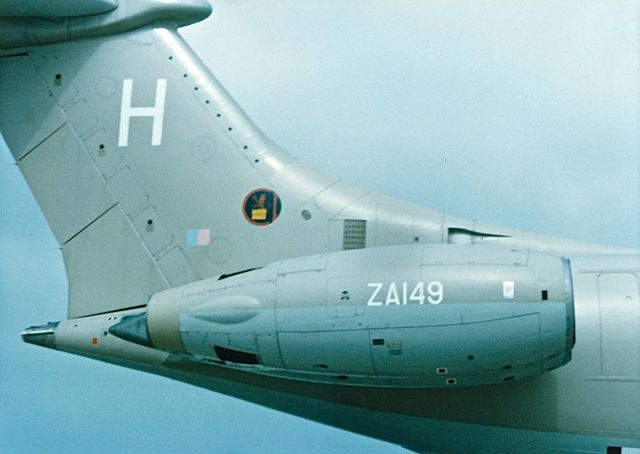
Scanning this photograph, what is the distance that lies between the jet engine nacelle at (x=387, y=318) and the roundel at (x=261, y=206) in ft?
3.82

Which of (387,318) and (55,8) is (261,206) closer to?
(387,318)

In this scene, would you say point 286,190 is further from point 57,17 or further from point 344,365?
point 57,17

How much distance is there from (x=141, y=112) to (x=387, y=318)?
363 cm

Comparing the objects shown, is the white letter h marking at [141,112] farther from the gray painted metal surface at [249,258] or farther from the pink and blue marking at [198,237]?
the pink and blue marking at [198,237]

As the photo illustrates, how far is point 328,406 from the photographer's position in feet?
29.9

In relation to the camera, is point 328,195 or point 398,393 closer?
point 398,393

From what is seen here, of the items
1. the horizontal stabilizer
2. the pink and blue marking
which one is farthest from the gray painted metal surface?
the horizontal stabilizer

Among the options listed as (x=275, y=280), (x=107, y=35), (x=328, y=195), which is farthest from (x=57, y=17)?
(x=275, y=280)

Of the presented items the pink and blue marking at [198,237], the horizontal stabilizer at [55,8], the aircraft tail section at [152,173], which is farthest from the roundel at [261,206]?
the horizontal stabilizer at [55,8]

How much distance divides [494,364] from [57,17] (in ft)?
18.0

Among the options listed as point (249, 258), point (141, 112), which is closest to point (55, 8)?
point (141, 112)

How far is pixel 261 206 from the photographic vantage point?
9.59 m

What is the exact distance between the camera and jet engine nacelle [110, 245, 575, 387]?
7680 millimetres

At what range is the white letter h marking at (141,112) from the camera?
9961 mm
